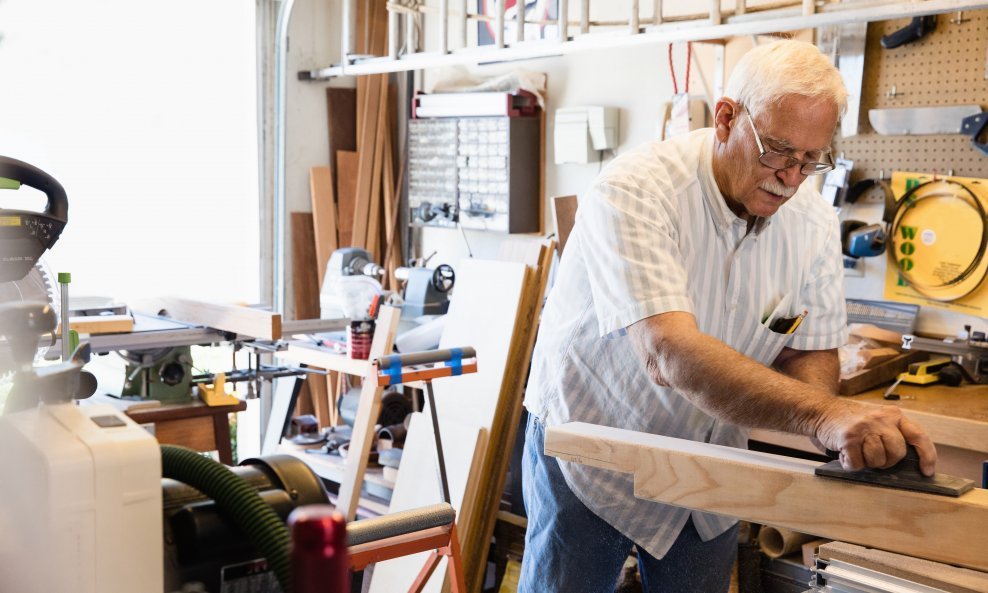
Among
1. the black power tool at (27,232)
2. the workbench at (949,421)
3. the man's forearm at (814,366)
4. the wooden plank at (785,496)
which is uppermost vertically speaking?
the black power tool at (27,232)

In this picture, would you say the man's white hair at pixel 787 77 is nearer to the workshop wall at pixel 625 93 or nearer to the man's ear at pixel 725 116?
the man's ear at pixel 725 116

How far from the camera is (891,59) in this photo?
9.73 feet

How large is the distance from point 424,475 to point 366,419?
33 cm

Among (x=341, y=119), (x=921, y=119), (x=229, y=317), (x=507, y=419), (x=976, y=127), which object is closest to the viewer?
(x=976, y=127)

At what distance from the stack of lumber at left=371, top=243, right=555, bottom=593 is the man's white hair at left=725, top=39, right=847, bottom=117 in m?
1.68

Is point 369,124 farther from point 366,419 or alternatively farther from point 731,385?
point 731,385

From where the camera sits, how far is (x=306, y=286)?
4.68m

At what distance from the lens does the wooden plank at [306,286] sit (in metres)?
4.57

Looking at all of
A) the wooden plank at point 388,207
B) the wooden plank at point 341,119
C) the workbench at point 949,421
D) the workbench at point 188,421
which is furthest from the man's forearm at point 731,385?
the wooden plank at point 341,119

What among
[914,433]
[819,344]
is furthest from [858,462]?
[819,344]

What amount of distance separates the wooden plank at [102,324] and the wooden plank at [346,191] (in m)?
1.84

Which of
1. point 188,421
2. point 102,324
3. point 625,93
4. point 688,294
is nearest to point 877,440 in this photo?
point 688,294

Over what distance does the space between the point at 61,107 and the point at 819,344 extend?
327 cm

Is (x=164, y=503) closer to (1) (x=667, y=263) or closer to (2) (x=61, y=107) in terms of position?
(1) (x=667, y=263)
